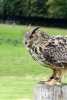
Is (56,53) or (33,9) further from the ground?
(33,9)

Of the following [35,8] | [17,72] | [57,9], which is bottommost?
[17,72]

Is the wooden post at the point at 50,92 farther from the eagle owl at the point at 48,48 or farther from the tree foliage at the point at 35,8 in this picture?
the tree foliage at the point at 35,8

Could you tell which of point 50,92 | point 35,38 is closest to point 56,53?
point 35,38

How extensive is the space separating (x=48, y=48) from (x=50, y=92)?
401 mm

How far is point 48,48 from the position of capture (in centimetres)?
459

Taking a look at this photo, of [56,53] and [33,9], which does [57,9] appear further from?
[56,53]

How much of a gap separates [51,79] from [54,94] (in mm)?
291

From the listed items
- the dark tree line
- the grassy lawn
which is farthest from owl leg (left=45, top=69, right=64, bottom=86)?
the dark tree line

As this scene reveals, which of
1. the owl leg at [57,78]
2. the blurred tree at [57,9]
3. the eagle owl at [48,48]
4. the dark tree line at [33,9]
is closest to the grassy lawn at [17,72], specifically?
the owl leg at [57,78]

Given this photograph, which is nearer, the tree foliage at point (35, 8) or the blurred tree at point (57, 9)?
the blurred tree at point (57, 9)

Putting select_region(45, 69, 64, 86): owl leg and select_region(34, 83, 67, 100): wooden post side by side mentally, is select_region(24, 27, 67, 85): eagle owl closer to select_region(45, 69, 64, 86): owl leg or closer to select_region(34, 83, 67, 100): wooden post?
select_region(45, 69, 64, 86): owl leg

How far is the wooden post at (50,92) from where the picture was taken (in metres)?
4.47

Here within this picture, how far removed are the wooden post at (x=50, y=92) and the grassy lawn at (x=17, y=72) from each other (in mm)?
7057

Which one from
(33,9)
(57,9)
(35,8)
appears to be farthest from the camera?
(35,8)
